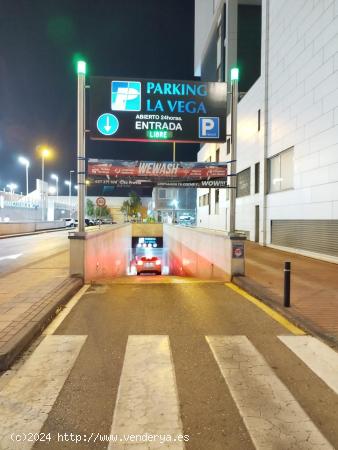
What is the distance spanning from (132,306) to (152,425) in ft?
14.7

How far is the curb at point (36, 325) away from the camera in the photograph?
4.46m

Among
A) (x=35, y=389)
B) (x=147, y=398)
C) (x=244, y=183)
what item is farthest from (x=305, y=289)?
(x=244, y=183)

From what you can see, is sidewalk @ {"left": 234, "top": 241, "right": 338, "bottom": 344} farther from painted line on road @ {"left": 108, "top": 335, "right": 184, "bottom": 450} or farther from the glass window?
the glass window

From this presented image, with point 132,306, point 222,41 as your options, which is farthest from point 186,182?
point 222,41

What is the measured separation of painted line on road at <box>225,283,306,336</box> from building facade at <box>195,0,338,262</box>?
740 cm

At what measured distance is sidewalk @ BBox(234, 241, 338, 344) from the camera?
619 cm

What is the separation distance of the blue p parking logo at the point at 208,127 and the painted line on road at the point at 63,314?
6062 mm

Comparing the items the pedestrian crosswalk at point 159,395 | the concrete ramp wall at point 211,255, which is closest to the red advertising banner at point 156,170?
the concrete ramp wall at point 211,255

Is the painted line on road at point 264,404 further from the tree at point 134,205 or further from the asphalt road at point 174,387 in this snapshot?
the tree at point 134,205

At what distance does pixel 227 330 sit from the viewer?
596 cm

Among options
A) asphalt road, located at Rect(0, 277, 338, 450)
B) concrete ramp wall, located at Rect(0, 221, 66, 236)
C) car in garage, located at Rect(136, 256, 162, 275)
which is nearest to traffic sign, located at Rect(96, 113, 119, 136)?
asphalt road, located at Rect(0, 277, 338, 450)

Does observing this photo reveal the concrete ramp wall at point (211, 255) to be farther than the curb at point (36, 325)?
Yes

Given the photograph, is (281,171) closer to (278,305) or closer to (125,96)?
(125,96)

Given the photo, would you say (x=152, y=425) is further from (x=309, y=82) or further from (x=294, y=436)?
(x=309, y=82)
